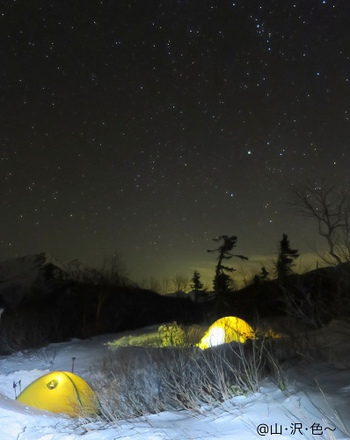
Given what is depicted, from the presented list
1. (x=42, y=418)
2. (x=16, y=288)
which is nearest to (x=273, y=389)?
(x=42, y=418)

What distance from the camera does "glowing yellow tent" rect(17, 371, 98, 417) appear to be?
10672 millimetres

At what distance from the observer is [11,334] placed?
26.9 meters

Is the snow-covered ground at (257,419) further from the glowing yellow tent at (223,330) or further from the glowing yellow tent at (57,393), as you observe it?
the glowing yellow tent at (223,330)

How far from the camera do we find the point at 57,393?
11125mm

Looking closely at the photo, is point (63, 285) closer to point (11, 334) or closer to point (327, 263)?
point (11, 334)

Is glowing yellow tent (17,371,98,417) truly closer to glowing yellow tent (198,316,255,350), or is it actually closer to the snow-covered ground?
the snow-covered ground

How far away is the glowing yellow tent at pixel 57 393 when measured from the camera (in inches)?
420

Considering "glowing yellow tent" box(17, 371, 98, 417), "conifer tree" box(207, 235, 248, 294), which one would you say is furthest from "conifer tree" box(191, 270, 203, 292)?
"glowing yellow tent" box(17, 371, 98, 417)

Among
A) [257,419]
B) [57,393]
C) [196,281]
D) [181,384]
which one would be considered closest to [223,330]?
[57,393]

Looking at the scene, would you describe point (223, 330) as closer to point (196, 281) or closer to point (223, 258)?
point (223, 258)

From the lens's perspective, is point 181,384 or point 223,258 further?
point 223,258

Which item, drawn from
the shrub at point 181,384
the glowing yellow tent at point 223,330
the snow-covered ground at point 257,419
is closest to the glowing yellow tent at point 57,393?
the shrub at point 181,384

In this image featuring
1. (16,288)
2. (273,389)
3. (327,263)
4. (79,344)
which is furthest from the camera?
(16,288)

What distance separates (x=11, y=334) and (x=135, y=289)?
2499 cm
